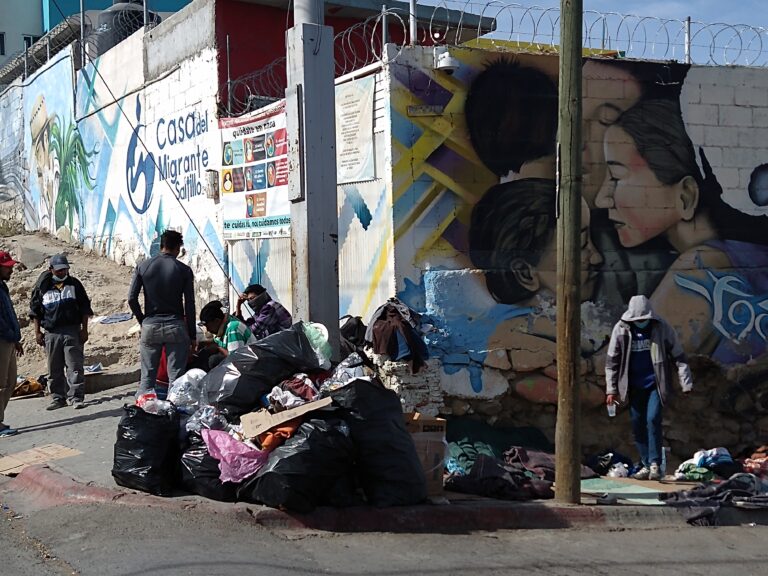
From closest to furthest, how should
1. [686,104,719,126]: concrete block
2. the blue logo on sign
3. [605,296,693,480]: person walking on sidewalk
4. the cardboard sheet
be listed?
the cardboard sheet
[605,296,693,480]: person walking on sidewalk
[686,104,719,126]: concrete block
the blue logo on sign

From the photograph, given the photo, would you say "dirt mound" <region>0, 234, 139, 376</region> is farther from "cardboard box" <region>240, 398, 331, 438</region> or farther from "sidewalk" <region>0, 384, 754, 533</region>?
"cardboard box" <region>240, 398, 331, 438</region>

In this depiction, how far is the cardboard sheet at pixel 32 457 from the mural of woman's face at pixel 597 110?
5439 millimetres

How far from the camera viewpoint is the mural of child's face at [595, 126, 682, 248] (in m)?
9.59

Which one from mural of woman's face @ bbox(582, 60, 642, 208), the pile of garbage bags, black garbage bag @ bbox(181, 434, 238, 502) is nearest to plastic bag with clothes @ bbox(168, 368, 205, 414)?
the pile of garbage bags

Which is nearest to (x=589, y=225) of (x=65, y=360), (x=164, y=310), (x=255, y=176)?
(x=255, y=176)

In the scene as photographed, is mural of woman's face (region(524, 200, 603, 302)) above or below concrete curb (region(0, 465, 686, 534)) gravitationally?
above

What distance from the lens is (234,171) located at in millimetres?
11594

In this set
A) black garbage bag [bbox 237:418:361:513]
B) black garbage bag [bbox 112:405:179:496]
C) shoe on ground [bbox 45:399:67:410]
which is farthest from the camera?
shoe on ground [bbox 45:399:67:410]

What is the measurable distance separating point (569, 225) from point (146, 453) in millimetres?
3447

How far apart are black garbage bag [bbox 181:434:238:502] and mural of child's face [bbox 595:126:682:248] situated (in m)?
4.93

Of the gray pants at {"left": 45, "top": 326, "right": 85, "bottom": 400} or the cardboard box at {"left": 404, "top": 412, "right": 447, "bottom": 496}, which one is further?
the gray pants at {"left": 45, "top": 326, "right": 85, "bottom": 400}

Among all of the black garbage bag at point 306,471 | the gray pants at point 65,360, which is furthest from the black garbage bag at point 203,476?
the gray pants at point 65,360

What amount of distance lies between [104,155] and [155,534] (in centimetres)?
1105

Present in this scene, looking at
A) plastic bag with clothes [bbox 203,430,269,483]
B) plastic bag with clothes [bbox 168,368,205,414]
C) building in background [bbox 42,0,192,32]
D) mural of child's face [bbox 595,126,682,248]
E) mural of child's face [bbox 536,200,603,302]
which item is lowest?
plastic bag with clothes [bbox 203,430,269,483]
